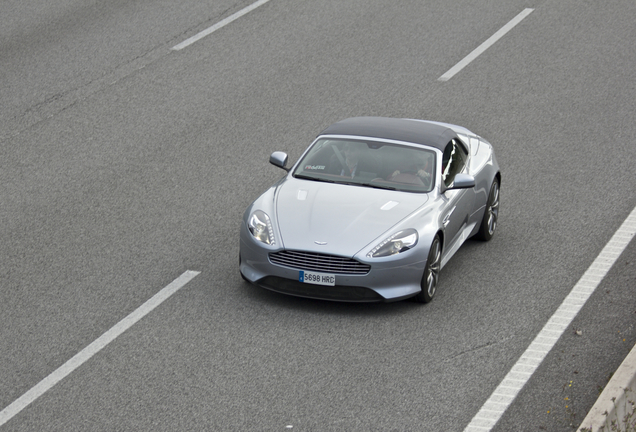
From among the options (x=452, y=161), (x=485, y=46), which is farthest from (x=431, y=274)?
(x=485, y=46)

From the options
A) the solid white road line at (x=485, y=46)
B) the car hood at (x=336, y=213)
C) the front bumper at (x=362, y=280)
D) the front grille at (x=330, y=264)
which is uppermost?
the car hood at (x=336, y=213)

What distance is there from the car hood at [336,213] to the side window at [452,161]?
1.88ft

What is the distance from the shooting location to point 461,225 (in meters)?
9.23

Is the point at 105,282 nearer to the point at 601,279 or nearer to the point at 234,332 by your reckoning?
the point at 234,332

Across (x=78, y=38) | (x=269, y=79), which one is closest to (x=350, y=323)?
(x=269, y=79)

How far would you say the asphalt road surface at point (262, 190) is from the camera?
6.80m

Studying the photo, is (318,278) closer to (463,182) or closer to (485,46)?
(463,182)

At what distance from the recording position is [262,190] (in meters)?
11.3

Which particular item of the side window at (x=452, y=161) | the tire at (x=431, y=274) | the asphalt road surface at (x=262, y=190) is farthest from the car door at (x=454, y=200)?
the asphalt road surface at (x=262, y=190)

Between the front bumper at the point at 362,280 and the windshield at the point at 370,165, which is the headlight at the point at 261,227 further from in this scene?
the windshield at the point at 370,165

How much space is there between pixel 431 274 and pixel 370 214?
2.57 ft

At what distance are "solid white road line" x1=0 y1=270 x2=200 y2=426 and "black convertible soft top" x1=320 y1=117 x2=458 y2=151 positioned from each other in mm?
2235

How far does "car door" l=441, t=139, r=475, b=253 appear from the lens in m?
8.80

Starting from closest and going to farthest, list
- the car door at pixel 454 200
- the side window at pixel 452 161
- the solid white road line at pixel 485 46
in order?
1. the car door at pixel 454 200
2. the side window at pixel 452 161
3. the solid white road line at pixel 485 46
